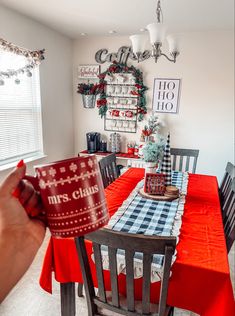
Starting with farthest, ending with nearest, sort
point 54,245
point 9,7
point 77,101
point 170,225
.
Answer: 1. point 77,101
2. point 9,7
3. point 170,225
4. point 54,245

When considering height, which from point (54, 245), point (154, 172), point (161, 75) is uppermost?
point (161, 75)

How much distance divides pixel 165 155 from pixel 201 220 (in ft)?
1.98

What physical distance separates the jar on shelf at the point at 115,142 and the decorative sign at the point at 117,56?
1.11m

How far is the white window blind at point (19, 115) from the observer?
258cm

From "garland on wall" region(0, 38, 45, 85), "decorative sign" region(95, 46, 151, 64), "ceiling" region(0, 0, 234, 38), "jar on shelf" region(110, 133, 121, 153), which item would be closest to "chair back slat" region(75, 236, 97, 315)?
"garland on wall" region(0, 38, 45, 85)

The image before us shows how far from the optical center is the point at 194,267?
3.30 ft

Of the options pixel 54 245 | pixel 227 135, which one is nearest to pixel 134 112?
pixel 227 135

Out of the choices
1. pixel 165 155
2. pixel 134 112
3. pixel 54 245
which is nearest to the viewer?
pixel 54 245

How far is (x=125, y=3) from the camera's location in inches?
88.1

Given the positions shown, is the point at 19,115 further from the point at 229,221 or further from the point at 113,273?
the point at 229,221

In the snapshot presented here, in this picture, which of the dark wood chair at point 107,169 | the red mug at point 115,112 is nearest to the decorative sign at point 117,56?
the red mug at point 115,112

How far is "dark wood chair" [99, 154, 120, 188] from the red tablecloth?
590 millimetres

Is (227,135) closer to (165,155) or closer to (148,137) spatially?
(148,137)

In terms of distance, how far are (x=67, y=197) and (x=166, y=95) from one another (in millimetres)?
3176
